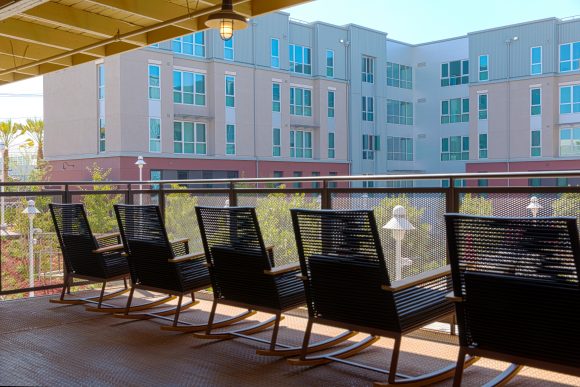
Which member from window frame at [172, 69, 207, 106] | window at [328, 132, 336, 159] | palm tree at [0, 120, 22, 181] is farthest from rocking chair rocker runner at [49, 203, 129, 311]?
window at [328, 132, 336, 159]

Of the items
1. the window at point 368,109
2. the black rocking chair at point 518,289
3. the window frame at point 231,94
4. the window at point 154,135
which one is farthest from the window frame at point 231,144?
the black rocking chair at point 518,289

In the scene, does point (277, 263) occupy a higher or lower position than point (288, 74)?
lower

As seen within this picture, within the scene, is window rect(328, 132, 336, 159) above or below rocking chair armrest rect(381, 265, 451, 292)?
above

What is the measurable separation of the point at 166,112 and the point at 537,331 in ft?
94.5

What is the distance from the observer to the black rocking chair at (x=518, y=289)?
2.87 metres

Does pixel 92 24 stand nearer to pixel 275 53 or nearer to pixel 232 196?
pixel 232 196

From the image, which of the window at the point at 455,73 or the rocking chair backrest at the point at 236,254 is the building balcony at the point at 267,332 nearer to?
the rocking chair backrest at the point at 236,254

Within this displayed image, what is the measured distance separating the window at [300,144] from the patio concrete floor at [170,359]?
30630 mm

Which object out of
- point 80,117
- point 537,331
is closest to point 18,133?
point 80,117

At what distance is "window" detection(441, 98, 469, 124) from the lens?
40812 millimetres

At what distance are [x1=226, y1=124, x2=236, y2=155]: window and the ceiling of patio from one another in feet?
75.9

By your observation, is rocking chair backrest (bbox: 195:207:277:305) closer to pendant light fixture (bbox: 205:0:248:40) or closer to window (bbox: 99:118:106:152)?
pendant light fixture (bbox: 205:0:248:40)

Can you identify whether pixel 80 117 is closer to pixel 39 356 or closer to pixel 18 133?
pixel 18 133

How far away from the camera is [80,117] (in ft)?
102
